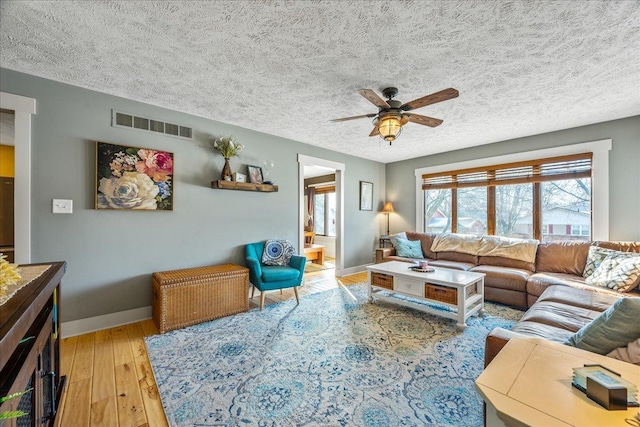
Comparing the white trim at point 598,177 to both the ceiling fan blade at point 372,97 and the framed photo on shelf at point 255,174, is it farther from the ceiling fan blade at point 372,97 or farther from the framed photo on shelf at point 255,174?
the framed photo on shelf at point 255,174

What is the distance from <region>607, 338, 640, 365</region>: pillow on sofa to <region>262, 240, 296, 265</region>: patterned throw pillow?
3161 mm

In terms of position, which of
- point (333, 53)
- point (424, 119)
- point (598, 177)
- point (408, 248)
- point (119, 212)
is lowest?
point (408, 248)

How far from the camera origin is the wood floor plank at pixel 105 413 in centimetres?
152

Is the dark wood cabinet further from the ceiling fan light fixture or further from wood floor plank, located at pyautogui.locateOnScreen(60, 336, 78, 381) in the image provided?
the ceiling fan light fixture

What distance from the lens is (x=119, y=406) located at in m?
1.66

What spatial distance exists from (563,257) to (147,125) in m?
5.40

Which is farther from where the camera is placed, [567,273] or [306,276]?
[306,276]

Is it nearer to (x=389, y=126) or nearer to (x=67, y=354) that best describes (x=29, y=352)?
(x=67, y=354)

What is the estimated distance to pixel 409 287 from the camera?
313 cm

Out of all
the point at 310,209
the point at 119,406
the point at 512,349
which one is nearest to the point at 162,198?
the point at 119,406

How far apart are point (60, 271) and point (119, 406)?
919mm

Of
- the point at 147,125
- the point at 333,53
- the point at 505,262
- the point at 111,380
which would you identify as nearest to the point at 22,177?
the point at 147,125

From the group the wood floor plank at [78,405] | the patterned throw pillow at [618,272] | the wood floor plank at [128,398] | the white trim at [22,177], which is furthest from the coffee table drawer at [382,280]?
the white trim at [22,177]

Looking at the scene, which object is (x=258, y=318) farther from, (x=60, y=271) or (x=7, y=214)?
(x=7, y=214)
